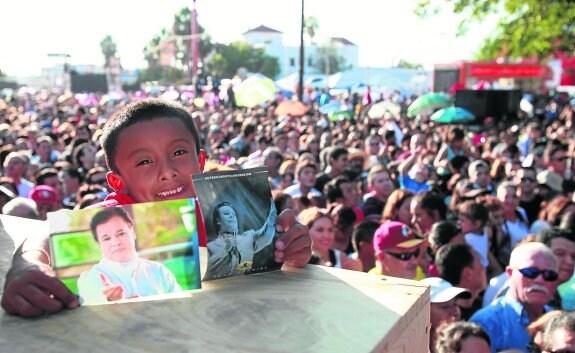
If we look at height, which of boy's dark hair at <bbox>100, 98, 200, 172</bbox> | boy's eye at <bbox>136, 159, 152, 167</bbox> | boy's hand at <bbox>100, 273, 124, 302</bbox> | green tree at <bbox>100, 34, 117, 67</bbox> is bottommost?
boy's hand at <bbox>100, 273, 124, 302</bbox>

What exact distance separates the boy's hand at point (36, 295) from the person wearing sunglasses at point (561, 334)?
2.72 metres

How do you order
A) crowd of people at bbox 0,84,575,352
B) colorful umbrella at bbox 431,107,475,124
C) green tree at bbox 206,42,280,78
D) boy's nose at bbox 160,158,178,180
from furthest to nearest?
green tree at bbox 206,42,280,78 < colorful umbrella at bbox 431,107,475,124 < crowd of people at bbox 0,84,575,352 < boy's nose at bbox 160,158,178,180

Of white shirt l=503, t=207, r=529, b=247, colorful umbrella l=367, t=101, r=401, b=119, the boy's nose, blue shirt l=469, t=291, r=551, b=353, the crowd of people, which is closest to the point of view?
the boy's nose

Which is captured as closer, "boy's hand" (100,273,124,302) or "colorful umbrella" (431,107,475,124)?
"boy's hand" (100,273,124,302)

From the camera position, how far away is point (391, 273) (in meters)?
4.85

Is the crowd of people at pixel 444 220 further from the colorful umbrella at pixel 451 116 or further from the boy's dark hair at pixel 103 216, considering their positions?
the colorful umbrella at pixel 451 116

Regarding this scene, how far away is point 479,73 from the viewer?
43.3 meters

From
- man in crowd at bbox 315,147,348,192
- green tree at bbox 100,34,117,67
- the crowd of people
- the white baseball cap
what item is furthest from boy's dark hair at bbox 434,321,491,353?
green tree at bbox 100,34,117,67

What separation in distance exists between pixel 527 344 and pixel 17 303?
349 centimetres

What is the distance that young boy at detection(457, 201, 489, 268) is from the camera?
614cm

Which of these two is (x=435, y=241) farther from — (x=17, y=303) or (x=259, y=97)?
(x=259, y=97)

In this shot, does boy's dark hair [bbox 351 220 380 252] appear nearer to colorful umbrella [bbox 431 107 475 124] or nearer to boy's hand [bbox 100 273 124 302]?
boy's hand [bbox 100 273 124 302]

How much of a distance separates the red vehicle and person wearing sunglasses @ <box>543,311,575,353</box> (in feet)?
132

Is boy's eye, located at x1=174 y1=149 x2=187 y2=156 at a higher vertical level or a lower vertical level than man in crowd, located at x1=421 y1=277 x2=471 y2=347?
higher
